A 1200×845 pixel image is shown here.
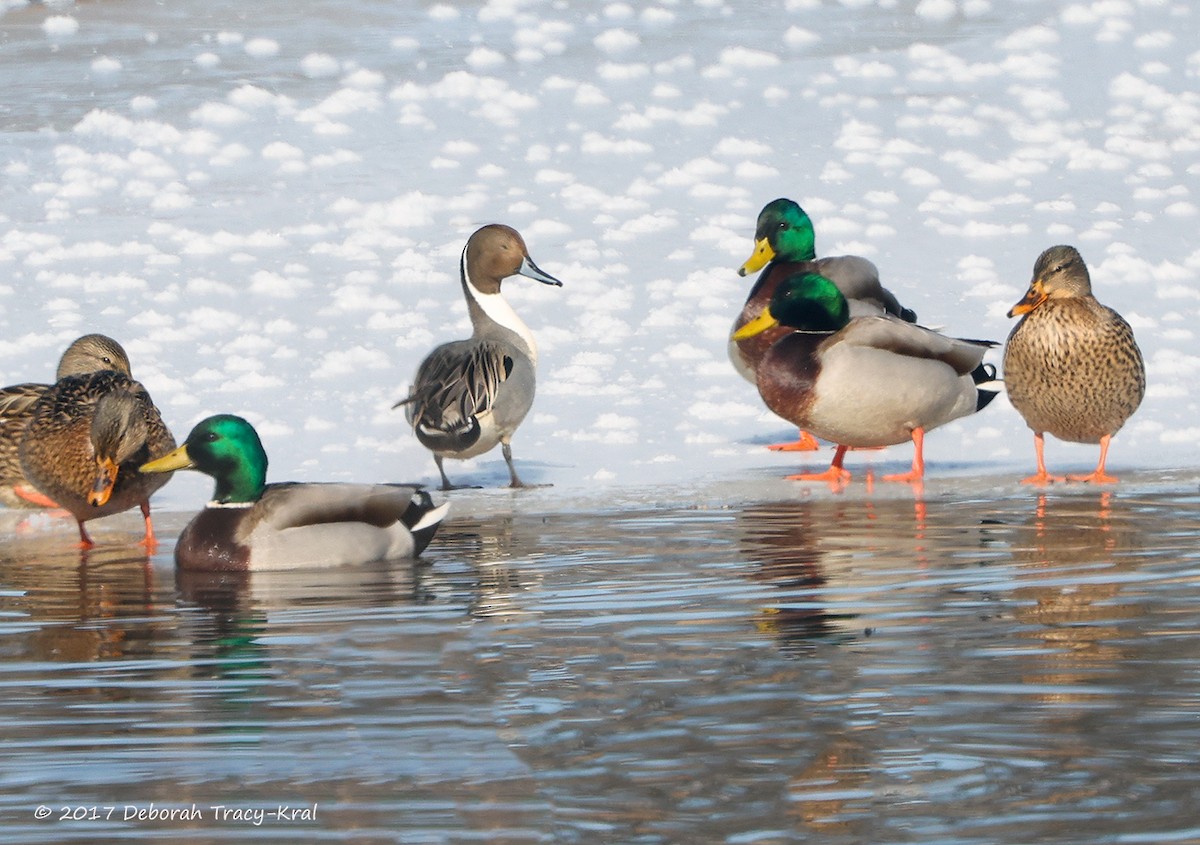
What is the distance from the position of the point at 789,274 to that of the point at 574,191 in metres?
3.00

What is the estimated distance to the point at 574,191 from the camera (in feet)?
38.6

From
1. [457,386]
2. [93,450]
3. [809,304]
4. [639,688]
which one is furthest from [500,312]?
[639,688]

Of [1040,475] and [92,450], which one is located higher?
[92,450]

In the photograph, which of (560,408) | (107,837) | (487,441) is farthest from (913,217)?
(107,837)

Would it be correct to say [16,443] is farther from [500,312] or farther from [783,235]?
[783,235]

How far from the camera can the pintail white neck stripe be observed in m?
8.23

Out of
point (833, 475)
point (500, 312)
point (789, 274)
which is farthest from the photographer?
point (789, 274)

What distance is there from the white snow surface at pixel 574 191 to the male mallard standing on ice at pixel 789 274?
31cm

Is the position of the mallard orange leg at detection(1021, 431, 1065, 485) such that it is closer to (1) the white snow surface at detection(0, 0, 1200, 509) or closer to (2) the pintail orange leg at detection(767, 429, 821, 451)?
(1) the white snow surface at detection(0, 0, 1200, 509)

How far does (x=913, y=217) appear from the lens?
11211 mm

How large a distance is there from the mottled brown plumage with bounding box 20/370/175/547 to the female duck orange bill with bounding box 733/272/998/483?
232cm

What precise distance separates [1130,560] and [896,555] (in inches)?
26.4

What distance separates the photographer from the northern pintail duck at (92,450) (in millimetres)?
6707

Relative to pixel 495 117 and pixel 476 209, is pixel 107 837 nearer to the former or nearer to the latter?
pixel 476 209
